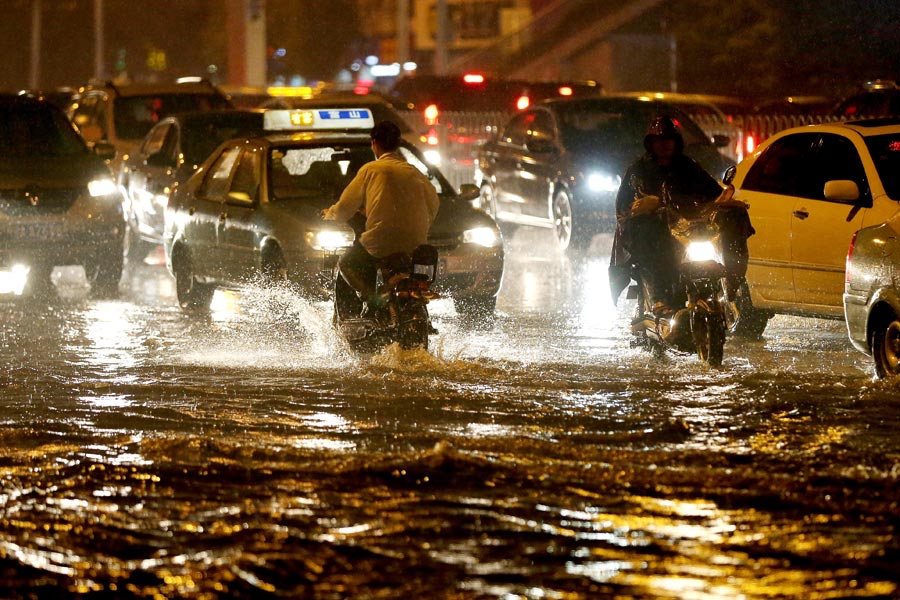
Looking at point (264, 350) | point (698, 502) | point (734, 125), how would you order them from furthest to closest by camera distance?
point (734, 125) < point (264, 350) < point (698, 502)

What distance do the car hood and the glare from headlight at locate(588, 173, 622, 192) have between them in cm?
558

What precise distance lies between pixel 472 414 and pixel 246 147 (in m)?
5.70

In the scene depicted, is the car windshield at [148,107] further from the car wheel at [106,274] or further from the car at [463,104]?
the car wheel at [106,274]

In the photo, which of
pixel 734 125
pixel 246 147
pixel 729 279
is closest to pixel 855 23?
pixel 734 125

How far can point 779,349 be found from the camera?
11398 mm

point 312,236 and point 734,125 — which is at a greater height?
point 734,125

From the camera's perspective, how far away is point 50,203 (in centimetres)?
1476

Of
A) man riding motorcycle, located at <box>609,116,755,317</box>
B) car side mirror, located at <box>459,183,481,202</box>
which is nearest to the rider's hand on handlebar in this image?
man riding motorcycle, located at <box>609,116,755,317</box>

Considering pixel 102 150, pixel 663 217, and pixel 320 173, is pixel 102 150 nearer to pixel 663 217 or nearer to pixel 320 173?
pixel 320 173

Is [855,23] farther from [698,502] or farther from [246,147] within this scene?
[698,502]

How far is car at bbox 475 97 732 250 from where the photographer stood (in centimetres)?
1842

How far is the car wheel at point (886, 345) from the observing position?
9250 mm

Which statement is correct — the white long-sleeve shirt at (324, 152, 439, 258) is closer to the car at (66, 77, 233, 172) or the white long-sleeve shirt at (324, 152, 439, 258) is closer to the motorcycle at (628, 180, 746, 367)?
the motorcycle at (628, 180, 746, 367)

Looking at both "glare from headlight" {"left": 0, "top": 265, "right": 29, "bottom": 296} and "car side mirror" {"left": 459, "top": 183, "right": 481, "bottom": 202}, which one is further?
"glare from headlight" {"left": 0, "top": 265, "right": 29, "bottom": 296}
